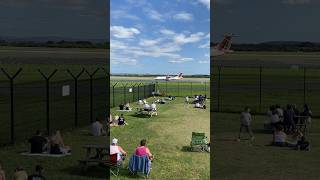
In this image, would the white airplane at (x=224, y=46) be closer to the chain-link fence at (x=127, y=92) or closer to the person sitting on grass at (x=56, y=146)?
the chain-link fence at (x=127, y=92)

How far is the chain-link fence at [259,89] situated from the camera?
28.8 meters

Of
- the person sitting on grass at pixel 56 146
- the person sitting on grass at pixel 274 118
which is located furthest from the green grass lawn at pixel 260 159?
the person sitting on grass at pixel 56 146

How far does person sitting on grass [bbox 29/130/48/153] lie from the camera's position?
12245 millimetres

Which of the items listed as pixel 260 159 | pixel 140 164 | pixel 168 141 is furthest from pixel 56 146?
pixel 168 141

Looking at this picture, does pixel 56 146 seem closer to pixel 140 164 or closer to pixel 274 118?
pixel 140 164

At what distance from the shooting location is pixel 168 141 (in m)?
18.1

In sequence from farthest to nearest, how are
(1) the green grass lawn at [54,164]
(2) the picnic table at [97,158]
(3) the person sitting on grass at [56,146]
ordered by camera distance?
(3) the person sitting on grass at [56,146]
(2) the picnic table at [97,158]
(1) the green grass lawn at [54,164]

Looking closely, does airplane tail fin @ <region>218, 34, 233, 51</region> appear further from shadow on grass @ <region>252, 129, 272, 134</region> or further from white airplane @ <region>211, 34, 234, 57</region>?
shadow on grass @ <region>252, 129, 272, 134</region>

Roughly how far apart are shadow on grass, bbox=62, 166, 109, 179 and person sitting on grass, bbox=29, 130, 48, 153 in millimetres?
1313

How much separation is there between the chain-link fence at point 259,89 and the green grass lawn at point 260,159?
7942 millimetres

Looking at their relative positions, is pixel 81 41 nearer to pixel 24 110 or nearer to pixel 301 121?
pixel 24 110

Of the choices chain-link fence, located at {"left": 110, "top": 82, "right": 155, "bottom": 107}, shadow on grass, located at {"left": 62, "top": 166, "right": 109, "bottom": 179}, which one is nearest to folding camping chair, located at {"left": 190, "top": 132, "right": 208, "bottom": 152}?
shadow on grass, located at {"left": 62, "top": 166, "right": 109, "bottom": 179}

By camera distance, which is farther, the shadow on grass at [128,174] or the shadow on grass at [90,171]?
the shadow on grass at [128,174]

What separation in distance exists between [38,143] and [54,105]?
1370 centimetres
